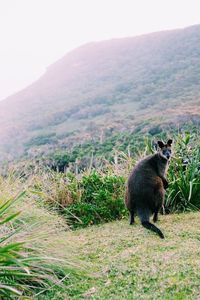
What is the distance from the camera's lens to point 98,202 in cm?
752

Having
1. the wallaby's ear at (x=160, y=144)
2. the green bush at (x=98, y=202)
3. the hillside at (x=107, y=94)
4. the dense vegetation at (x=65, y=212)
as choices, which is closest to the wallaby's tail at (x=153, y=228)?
the dense vegetation at (x=65, y=212)

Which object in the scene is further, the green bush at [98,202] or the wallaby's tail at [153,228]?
the green bush at [98,202]

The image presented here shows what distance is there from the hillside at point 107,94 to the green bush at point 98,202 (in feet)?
78.0

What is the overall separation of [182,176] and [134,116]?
37895 millimetres

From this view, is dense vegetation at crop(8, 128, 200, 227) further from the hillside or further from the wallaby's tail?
the hillside

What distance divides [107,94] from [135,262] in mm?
60292

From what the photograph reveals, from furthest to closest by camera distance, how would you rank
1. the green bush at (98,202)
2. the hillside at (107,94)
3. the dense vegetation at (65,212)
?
1. the hillside at (107,94)
2. the green bush at (98,202)
3. the dense vegetation at (65,212)

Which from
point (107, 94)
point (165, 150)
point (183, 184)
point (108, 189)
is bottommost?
point (107, 94)

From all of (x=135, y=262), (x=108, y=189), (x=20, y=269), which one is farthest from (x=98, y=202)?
(x=20, y=269)

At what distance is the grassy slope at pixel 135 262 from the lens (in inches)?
153

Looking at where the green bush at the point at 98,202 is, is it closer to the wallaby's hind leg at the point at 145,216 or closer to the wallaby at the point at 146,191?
the wallaby at the point at 146,191

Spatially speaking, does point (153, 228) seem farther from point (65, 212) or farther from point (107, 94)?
point (107, 94)

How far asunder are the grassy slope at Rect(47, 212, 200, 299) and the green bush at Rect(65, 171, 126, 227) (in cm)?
112

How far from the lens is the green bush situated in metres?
7.32
